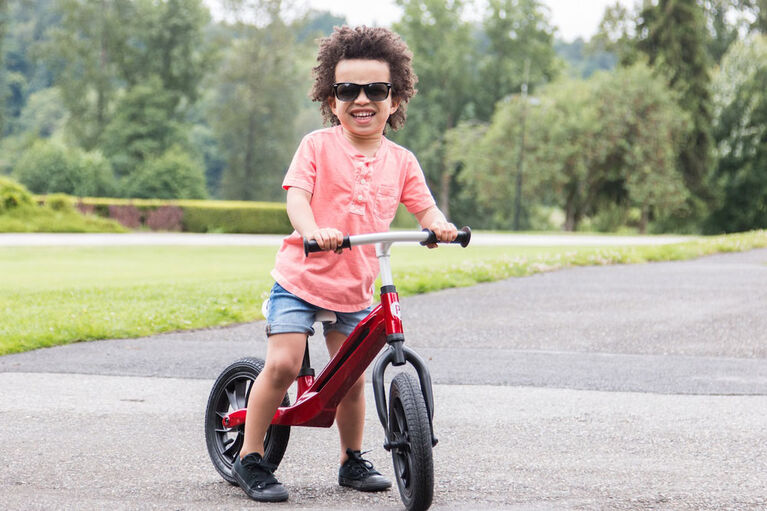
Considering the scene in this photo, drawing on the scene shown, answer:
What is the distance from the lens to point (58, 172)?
53.4 metres

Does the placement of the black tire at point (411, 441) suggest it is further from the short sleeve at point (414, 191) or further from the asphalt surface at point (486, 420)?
the short sleeve at point (414, 191)

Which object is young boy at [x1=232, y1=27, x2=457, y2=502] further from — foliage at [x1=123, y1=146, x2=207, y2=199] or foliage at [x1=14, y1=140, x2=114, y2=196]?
foliage at [x1=123, y1=146, x2=207, y2=199]

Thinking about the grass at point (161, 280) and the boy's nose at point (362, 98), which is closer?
the boy's nose at point (362, 98)

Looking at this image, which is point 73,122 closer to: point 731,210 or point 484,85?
point 484,85

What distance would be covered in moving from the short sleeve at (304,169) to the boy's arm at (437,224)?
0.45 meters

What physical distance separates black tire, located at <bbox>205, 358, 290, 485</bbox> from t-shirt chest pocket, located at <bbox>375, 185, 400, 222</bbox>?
32.4 inches

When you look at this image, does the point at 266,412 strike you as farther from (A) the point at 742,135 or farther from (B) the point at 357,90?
(A) the point at 742,135

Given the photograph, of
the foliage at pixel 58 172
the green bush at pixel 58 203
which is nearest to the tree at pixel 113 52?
the foliage at pixel 58 172

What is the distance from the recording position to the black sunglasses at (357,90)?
361cm

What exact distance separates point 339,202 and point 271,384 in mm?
733

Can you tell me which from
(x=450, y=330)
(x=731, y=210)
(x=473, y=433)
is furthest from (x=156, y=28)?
(x=473, y=433)

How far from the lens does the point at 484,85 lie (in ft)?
216

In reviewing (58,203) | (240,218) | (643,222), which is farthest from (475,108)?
(58,203)

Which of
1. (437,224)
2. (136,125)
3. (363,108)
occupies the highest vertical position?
(136,125)
